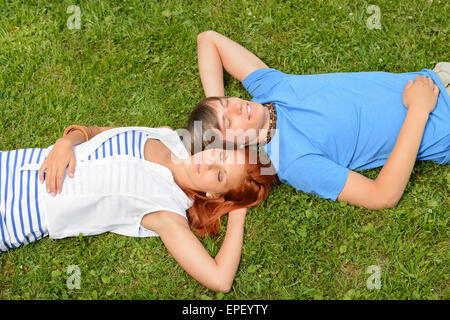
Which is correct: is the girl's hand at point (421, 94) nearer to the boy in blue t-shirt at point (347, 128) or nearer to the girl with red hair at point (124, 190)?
the boy in blue t-shirt at point (347, 128)

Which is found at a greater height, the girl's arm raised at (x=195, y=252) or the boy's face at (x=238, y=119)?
the boy's face at (x=238, y=119)

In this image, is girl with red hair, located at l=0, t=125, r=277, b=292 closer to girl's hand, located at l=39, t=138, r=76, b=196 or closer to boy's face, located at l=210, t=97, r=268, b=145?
girl's hand, located at l=39, t=138, r=76, b=196

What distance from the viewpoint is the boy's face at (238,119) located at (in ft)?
12.0

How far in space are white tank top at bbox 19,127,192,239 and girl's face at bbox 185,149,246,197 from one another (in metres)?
0.21

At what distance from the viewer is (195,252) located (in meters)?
3.42

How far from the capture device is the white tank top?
3.49m

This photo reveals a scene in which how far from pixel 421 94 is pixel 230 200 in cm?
181

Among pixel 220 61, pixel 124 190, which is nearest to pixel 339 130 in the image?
pixel 220 61

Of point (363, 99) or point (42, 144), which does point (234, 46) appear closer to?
point (363, 99)

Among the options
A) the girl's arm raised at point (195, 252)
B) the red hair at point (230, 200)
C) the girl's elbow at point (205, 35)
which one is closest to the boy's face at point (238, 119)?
the red hair at point (230, 200)

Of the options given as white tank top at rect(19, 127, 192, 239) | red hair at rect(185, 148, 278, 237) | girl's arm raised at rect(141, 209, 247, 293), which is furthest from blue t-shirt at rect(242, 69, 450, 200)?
white tank top at rect(19, 127, 192, 239)

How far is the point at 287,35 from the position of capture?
4809 millimetres

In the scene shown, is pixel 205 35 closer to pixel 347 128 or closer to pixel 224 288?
pixel 347 128

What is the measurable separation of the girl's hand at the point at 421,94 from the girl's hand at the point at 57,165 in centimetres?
277
